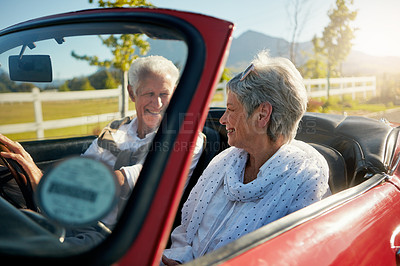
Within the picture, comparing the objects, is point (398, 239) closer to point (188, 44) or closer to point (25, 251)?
point (188, 44)

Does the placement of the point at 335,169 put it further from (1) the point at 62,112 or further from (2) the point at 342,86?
(2) the point at 342,86

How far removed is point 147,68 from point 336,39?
701 inches

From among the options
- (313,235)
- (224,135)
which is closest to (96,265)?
(313,235)

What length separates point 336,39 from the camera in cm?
1709

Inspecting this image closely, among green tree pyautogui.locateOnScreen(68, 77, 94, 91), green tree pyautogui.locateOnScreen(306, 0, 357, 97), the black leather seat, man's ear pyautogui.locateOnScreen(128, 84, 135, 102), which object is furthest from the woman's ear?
green tree pyautogui.locateOnScreen(306, 0, 357, 97)

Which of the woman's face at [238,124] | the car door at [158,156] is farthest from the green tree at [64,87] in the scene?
the woman's face at [238,124]

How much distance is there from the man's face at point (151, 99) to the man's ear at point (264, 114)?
84 centimetres

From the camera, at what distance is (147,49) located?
1.13 m

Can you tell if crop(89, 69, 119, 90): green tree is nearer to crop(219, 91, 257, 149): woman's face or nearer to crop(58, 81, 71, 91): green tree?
crop(58, 81, 71, 91): green tree

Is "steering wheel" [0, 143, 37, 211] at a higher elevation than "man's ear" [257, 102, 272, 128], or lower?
lower

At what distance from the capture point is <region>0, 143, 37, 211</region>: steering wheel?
1.15 metres

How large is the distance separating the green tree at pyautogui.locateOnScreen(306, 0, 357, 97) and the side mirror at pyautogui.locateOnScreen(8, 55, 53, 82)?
652 inches

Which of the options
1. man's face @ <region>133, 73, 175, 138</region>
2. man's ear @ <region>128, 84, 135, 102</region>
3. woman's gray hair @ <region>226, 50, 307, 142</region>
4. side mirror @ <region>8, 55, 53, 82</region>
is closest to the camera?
man's face @ <region>133, 73, 175, 138</region>

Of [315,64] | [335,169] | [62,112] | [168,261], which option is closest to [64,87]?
[62,112]
